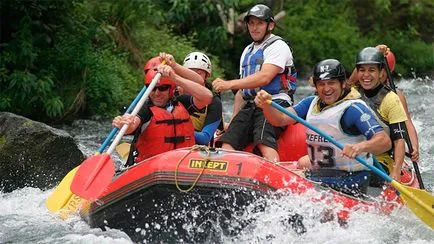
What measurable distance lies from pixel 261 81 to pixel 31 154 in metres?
2.68

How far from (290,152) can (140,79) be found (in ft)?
21.4

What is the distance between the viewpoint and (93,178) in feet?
18.5

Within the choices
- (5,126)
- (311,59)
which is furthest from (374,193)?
(311,59)

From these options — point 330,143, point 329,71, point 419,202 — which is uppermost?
point 329,71

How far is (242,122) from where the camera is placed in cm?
654

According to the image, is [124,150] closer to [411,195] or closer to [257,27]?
[257,27]

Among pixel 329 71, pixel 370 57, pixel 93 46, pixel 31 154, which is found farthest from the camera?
pixel 93 46

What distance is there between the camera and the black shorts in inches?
252

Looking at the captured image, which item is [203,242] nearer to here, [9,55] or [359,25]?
[9,55]

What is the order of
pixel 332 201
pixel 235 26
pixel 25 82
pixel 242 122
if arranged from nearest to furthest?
pixel 332 201 → pixel 242 122 → pixel 25 82 → pixel 235 26

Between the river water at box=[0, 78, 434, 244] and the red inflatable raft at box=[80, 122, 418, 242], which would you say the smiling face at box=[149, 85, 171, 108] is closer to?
the red inflatable raft at box=[80, 122, 418, 242]

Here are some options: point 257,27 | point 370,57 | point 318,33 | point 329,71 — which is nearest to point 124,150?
point 257,27

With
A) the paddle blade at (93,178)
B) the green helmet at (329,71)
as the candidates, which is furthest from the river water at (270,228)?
the green helmet at (329,71)

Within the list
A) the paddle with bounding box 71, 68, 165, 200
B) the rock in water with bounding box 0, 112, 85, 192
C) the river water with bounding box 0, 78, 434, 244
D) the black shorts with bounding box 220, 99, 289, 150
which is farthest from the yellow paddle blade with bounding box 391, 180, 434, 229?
the rock in water with bounding box 0, 112, 85, 192
